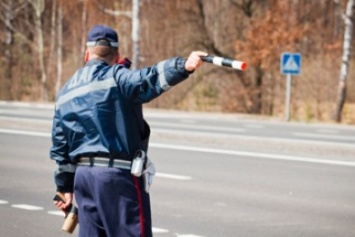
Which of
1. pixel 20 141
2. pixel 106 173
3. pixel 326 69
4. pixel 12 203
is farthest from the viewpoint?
pixel 326 69

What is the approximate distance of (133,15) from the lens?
33062mm

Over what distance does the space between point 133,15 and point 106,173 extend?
1110 inches

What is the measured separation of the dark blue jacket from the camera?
16.4 ft

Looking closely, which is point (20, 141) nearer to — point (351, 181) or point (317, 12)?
point (351, 181)

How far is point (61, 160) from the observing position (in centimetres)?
552

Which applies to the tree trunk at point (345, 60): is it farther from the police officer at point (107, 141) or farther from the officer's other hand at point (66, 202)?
the police officer at point (107, 141)

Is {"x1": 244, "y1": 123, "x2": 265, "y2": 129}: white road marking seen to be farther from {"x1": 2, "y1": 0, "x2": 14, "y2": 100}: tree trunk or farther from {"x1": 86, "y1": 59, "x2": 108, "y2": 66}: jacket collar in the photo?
{"x1": 86, "y1": 59, "x2": 108, "y2": 66}: jacket collar

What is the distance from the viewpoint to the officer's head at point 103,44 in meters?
5.27

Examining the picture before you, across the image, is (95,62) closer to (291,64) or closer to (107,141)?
(107,141)

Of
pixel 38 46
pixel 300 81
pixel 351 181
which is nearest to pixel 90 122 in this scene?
pixel 351 181

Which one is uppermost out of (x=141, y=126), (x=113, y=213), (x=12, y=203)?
(x=141, y=126)

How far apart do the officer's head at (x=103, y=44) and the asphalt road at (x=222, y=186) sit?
3784mm

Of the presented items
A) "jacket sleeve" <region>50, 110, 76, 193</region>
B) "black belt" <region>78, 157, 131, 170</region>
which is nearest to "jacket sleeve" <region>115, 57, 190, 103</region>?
"black belt" <region>78, 157, 131, 170</region>

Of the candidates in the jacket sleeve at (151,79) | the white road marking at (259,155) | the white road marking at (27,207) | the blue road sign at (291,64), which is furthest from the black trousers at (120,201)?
the blue road sign at (291,64)
